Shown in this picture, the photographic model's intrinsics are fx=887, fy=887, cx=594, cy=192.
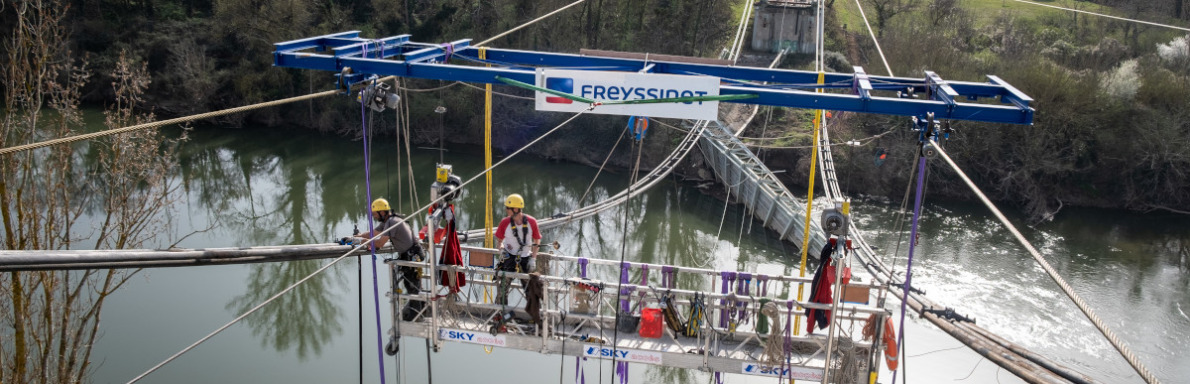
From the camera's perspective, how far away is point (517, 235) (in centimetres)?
788

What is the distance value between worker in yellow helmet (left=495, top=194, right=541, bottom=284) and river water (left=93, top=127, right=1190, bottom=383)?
4.10 feet

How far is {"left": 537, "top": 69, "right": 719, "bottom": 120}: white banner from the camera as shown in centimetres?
661

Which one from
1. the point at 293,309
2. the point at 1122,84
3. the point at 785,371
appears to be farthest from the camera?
the point at 1122,84

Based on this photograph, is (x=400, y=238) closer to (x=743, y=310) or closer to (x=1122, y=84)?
(x=743, y=310)

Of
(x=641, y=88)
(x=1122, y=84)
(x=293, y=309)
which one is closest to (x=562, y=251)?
(x=293, y=309)

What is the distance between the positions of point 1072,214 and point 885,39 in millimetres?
6818

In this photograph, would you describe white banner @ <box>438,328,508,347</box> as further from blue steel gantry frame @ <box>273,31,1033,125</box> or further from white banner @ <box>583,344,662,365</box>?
blue steel gantry frame @ <box>273,31,1033,125</box>

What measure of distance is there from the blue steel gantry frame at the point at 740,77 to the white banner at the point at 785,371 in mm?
2294

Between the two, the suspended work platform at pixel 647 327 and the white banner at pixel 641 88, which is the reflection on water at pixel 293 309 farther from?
the white banner at pixel 641 88

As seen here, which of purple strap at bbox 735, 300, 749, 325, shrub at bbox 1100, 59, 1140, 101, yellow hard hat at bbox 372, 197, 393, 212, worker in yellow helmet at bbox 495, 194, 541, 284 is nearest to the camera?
purple strap at bbox 735, 300, 749, 325

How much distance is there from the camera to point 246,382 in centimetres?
1233

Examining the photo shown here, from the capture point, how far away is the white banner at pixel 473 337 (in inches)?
315

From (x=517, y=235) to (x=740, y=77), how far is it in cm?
287

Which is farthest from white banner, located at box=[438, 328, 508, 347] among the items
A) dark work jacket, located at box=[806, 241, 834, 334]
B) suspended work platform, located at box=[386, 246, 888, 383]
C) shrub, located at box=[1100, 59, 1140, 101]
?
shrub, located at box=[1100, 59, 1140, 101]
